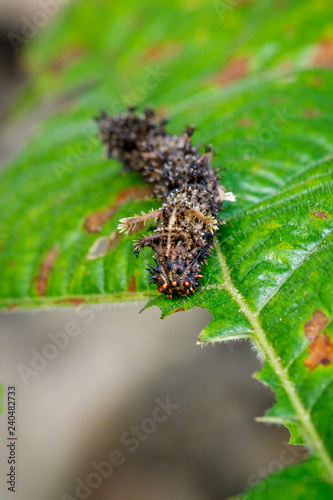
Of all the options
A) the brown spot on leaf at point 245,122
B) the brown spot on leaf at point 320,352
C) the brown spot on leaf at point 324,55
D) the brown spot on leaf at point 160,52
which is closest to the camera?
the brown spot on leaf at point 320,352

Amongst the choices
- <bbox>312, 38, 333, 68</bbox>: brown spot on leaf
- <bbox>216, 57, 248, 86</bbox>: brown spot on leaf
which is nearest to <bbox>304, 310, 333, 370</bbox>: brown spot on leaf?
<bbox>312, 38, 333, 68</bbox>: brown spot on leaf

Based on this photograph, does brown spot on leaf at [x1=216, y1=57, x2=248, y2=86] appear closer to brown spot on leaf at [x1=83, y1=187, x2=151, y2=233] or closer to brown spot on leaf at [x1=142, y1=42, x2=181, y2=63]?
brown spot on leaf at [x1=142, y1=42, x2=181, y2=63]

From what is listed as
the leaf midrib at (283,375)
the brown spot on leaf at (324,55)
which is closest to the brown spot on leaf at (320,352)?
the leaf midrib at (283,375)

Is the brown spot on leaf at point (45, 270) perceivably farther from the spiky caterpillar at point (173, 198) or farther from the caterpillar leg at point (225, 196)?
the caterpillar leg at point (225, 196)

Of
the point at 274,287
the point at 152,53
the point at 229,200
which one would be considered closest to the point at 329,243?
the point at 274,287

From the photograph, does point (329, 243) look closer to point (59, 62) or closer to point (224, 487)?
point (224, 487)

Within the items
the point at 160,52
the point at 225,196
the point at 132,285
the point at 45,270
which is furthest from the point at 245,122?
the point at 160,52

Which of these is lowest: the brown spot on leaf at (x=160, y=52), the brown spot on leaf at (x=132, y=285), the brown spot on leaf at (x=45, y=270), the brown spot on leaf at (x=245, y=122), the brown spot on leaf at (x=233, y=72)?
the brown spot on leaf at (x=132, y=285)
